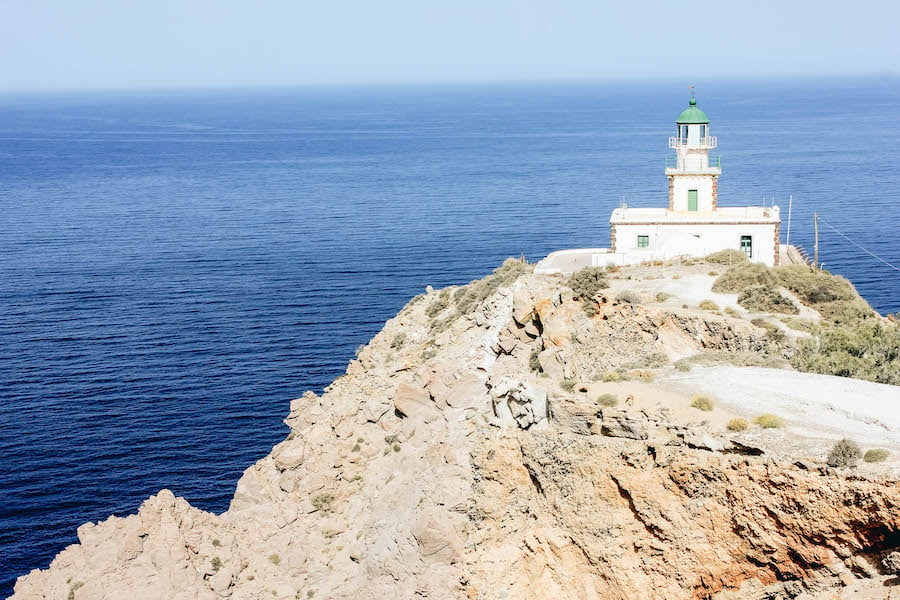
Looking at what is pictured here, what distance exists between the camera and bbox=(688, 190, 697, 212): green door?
4509 cm

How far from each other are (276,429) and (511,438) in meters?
23.6

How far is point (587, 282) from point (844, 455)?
47.0ft

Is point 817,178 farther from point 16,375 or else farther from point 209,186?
point 16,375

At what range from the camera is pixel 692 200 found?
45219 millimetres

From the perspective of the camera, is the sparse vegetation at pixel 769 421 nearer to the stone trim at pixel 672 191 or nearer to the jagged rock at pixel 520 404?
the jagged rock at pixel 520 404

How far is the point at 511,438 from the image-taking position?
23016mm

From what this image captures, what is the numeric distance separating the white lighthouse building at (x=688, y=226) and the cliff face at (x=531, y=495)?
20.1 ft

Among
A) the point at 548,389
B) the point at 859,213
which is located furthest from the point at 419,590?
the point at 859,213

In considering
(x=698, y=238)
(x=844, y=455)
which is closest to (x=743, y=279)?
(x=698, y=238)

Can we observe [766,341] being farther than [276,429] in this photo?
No

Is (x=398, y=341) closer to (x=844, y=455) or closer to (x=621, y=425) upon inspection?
Result: (x=621, y=425)

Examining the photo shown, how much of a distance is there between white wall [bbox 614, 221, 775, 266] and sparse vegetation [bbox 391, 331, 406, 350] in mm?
9627

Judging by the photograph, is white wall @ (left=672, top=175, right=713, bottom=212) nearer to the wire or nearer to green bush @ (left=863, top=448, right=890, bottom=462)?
green bush @ (left=863, top=448, right=890, bottom=462)

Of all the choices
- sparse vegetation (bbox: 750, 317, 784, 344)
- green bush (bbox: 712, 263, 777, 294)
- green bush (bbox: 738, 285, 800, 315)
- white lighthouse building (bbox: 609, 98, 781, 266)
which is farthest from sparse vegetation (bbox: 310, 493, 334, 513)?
white lighthouse building (bbox: 609, 98, 781, 266)
